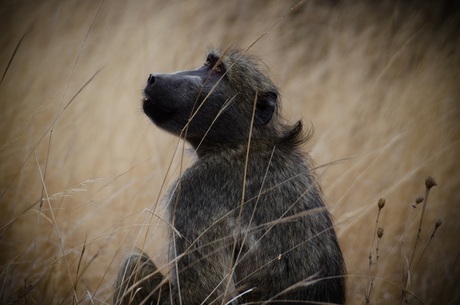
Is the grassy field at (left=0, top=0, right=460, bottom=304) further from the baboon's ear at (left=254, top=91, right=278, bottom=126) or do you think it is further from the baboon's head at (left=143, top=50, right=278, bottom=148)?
the baboon's ear at (left=254, top=91, right=278, bottom=126)

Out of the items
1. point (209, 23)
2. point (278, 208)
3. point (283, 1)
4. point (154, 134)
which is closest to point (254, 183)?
point (278, 208)

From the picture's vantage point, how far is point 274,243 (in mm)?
2576

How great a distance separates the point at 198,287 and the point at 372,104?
2.81m

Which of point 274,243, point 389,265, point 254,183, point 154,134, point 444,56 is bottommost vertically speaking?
point 389,265

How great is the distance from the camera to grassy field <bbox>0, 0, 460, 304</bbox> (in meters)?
3.83

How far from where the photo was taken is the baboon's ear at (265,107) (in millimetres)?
3031

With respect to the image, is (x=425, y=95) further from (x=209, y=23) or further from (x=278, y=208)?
(x=278, y=208)

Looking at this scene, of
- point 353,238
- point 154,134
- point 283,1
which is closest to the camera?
point 353,238

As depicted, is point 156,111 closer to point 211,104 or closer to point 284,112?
point 211,104

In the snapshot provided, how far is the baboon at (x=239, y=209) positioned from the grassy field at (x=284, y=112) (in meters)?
0.44

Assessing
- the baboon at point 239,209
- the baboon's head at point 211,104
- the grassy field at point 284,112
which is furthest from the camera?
the grassy field at point 284,112

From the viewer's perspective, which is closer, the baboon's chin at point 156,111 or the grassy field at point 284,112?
the baboon's chin at point 156,111

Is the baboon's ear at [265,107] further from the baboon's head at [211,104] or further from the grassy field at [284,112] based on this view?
the grassy field at [284,112]

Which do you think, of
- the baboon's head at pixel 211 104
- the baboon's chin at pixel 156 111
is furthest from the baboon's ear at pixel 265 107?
the baboon's chin at pixel 156 111
